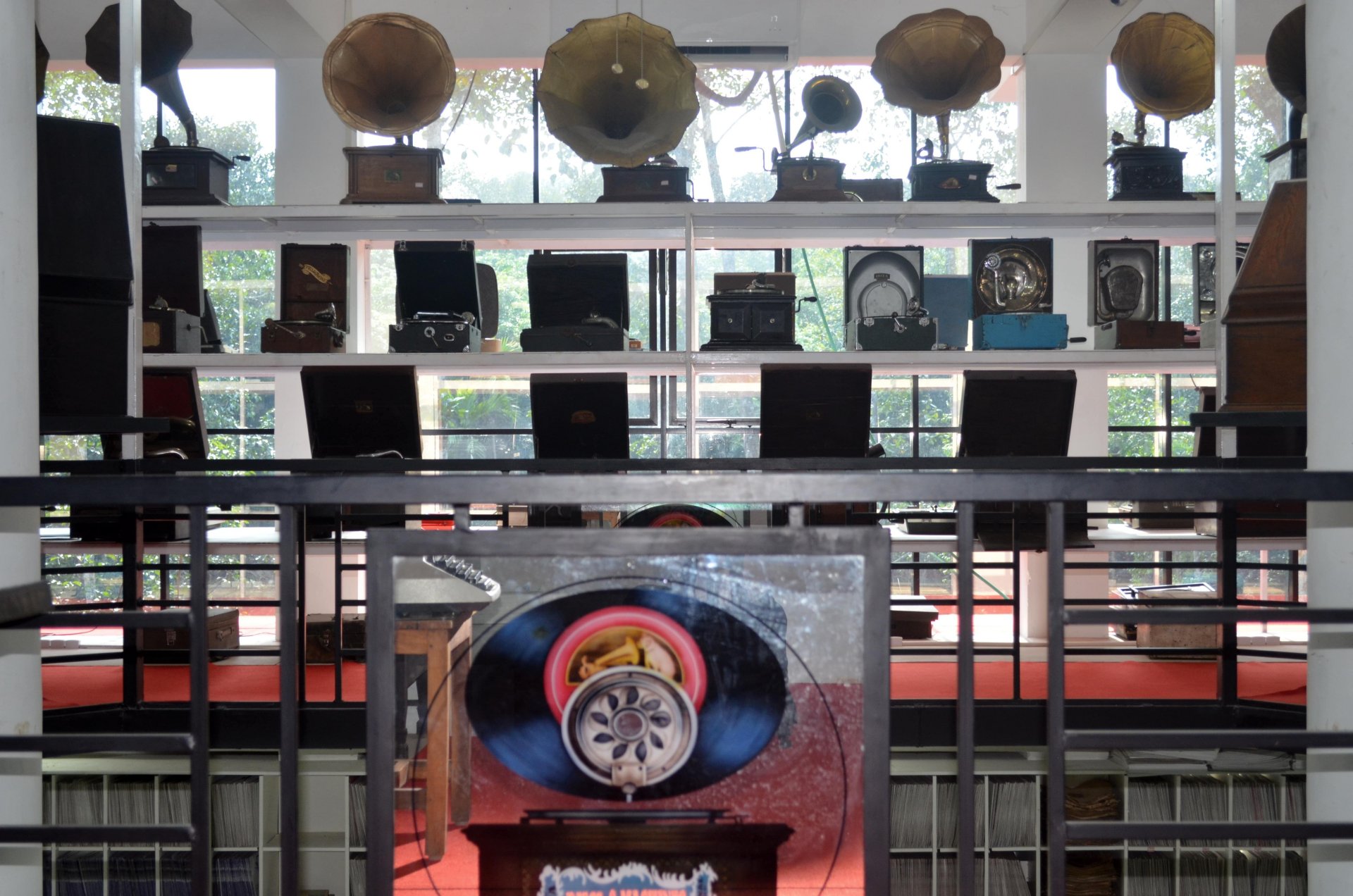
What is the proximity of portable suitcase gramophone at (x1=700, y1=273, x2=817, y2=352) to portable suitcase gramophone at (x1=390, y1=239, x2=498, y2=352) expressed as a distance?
1.13 metres

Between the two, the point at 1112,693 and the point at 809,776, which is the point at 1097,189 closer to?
the point at 1112,693

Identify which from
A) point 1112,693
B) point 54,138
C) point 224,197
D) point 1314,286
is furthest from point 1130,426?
point 54,138

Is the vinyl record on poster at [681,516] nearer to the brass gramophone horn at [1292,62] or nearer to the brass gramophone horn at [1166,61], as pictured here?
the brass gramophone horn at [1292,62]

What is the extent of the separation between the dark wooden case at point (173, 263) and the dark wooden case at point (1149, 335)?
14.1 ft

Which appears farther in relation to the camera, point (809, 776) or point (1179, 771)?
point (1179, 771)

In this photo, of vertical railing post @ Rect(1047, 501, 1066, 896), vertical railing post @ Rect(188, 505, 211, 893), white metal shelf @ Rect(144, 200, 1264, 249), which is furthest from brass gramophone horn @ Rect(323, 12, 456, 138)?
vertical railing post @ Rect(1047, 501, 1066, 896)

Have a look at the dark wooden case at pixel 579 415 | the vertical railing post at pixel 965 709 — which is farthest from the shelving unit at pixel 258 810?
the vertical railing post at pixel 965 709

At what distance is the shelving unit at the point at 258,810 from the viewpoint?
380 cm

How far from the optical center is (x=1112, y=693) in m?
4.04

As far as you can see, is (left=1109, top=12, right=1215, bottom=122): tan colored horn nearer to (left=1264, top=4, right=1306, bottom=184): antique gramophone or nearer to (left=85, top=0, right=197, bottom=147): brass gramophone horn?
(left=1264, top=4, right=1306, bottom=184): antique gramophone

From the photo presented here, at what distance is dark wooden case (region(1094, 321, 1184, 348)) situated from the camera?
15.9 feet

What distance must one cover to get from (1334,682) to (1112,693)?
7.22 feet

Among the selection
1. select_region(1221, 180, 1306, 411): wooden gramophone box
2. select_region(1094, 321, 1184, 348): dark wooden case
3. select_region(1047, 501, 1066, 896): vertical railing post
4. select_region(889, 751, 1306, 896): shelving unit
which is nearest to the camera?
select_region(1047, 501, 1066, 896): vertical railing post

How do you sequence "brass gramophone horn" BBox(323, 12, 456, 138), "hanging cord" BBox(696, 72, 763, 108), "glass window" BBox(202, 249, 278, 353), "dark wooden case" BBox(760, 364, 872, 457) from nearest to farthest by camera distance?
"dark wooden case" BBox(760, 364, 872, 457)
"brass gramophone horn" BBox(323, 12, 456, 138)
"hanging cord" BBox(696, 72, 763, 108)
"glass window" BBox(202, 249, 278, 353)
